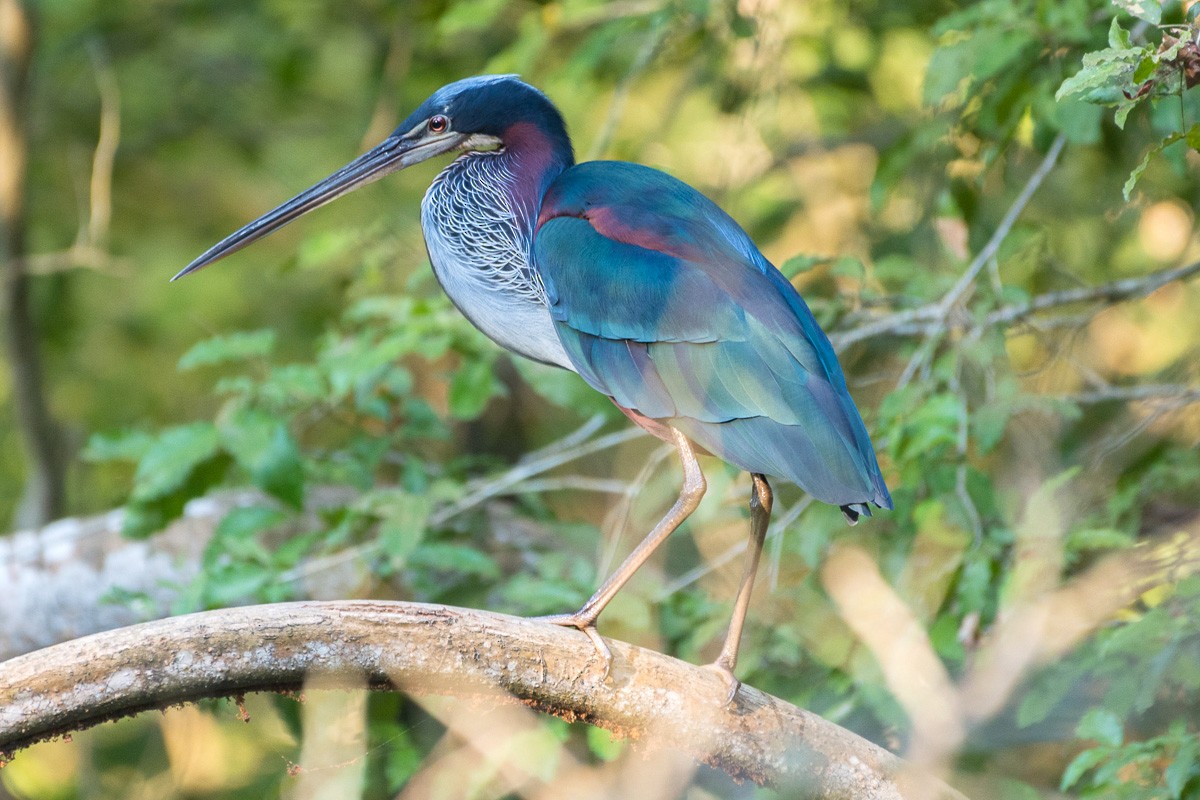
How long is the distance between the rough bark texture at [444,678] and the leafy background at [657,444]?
0.15 metres

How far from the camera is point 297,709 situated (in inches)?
139

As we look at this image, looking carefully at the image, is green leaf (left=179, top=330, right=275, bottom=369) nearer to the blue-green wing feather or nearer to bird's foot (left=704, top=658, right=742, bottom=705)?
the blue-green wing feather

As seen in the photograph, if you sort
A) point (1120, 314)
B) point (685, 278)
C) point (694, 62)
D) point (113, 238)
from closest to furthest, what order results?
point (685, 278)
point (1120, 314)
point (694, 62)
point (113, 238)

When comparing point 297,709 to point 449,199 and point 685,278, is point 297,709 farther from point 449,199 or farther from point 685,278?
point 685,278

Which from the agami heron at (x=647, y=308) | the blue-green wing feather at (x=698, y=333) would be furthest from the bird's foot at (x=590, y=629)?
the blue-green wing feather at (x=698, y=333)

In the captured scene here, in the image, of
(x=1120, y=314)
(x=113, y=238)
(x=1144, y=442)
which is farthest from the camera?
(x=113, y=238)

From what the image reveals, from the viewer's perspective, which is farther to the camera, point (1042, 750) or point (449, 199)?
point (1042, 750)

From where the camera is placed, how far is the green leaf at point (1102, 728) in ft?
8.13

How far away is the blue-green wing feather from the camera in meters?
2.52

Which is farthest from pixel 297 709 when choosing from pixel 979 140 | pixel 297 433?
pixel 979 140

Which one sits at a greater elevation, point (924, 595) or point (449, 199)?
point (449, 199)

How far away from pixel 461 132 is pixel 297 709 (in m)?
1.67

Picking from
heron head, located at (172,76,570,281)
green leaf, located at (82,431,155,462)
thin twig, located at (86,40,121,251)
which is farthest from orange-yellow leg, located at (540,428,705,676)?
thin twig, located at (86,40,121,251)

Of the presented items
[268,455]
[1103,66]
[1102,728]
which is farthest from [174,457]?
[1103,66]
